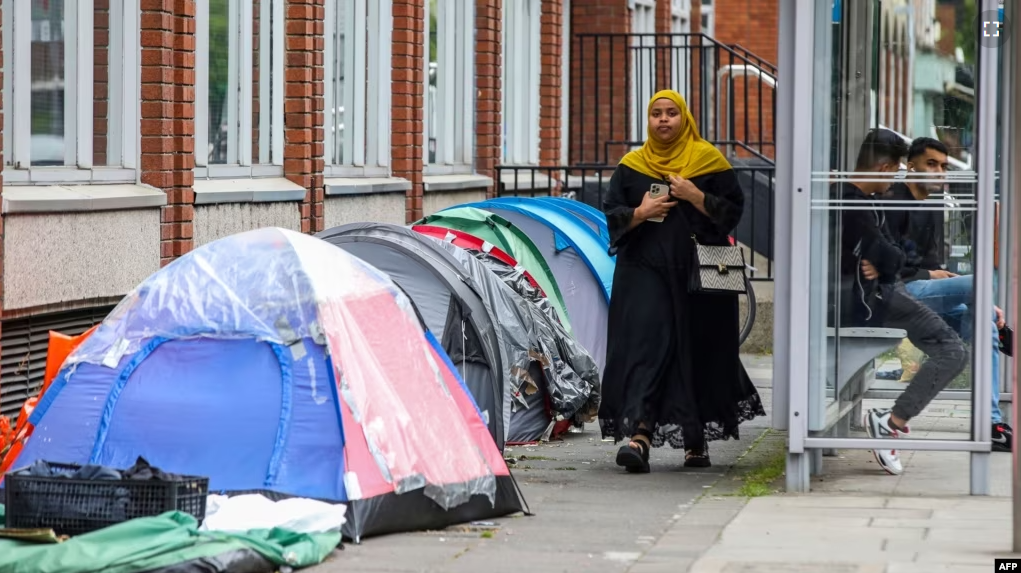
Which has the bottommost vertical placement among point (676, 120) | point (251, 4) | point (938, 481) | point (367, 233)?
point (938, 481)

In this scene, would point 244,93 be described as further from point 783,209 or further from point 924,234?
point 924,234

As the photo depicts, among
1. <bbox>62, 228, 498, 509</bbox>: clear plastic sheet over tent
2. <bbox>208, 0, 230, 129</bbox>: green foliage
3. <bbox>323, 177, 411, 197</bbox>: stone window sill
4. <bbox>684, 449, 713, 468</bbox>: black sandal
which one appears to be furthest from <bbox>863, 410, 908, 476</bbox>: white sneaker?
<bbox>323, 177, 411, 197</bbox>: stone window sill

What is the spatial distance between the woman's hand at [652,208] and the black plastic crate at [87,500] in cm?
302

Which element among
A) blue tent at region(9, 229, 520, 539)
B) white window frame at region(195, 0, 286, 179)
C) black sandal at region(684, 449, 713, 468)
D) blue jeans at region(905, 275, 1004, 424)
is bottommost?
black sandal at region(684, 449, 713, 468)

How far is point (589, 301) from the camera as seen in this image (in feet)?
38.2

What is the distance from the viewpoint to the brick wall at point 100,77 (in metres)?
9.33

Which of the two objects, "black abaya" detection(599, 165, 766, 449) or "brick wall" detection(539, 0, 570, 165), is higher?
"brick wall" detection(539, 0, 570, 165)

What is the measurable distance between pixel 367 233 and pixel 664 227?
70.6 inches

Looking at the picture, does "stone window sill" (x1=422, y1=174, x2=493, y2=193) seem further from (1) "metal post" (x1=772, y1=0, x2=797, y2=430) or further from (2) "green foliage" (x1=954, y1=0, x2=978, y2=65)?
(2) "green foliage" (x1=954, y1=0, x2=978, y2=65)

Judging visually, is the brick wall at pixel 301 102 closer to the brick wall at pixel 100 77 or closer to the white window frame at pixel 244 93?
the white window frame at pixel 244 93

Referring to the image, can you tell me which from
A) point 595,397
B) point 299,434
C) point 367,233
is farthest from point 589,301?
point 299,434

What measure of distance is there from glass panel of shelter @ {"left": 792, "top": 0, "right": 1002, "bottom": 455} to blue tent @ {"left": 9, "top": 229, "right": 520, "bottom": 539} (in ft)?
5.69

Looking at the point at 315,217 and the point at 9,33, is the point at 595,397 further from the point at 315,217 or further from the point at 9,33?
the point at 9,33

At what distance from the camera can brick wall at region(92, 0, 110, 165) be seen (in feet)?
30.6
